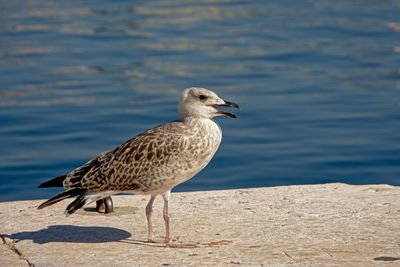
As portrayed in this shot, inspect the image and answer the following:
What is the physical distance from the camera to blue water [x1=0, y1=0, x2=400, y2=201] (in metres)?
13.5

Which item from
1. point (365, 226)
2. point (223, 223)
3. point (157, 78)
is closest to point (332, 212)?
point (365, 226)

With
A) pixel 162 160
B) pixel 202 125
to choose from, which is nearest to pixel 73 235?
pixel 162 160

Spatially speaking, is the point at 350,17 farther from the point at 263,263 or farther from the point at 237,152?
the point at 263,263

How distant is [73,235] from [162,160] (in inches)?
49.5

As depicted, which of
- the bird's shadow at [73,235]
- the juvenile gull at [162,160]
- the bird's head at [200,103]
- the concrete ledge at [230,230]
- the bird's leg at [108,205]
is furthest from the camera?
the bird's leg at [108,205]

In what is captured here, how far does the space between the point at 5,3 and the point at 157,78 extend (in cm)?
1064

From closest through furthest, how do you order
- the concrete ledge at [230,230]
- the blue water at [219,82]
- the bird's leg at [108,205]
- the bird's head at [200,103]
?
the concrete ledge at [230,230] → the bird's head at [200,103] → the bird's leg at [108,205] → the blue water at [219,82]

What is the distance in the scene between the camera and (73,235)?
7.92 m

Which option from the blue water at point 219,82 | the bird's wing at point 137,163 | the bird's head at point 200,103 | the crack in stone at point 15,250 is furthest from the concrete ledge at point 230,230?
the blue water at point 219,82

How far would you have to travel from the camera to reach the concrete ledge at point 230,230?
7129mm

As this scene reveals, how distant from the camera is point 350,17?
23406 mm

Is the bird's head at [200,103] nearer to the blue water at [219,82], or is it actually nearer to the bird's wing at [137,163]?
the bird's wing at [137,163]

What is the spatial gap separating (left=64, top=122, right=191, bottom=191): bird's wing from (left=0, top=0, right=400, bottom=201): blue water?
4.96m

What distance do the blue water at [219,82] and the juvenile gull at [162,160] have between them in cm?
498
